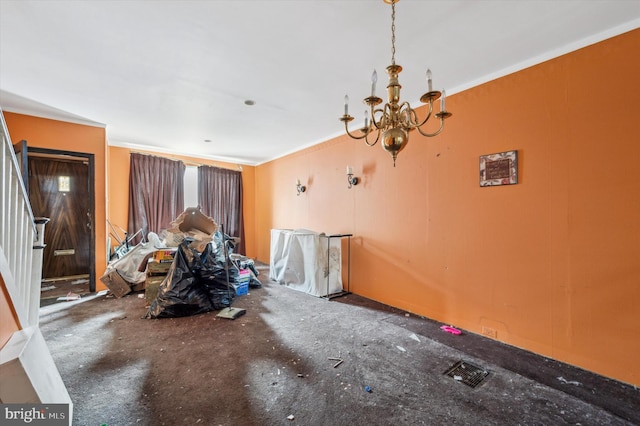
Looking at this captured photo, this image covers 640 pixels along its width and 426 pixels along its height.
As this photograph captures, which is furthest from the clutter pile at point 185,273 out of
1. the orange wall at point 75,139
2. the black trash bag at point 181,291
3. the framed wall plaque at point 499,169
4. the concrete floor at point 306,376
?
the framed wall plaque at point 499,169

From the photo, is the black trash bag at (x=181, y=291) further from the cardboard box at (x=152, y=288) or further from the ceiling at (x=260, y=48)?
the ceiling at (x=260, y=48)

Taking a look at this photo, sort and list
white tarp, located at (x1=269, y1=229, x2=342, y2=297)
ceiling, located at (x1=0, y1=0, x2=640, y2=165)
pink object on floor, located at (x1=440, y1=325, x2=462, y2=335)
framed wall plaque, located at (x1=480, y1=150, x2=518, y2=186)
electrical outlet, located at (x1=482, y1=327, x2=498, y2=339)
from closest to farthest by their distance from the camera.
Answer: ceiling, located at (x1=0, y1=0, x2=640, y2=165) → framed wall plaque, located at (x1=480, y1=150, x2=518, y2=186) → electrical outlet, located at (x1=482, y1=327, x2=498, y2=339) → pink object on floor, located at (x1=440, y1=325, x2=462, y2=335) → white tarp, located at (x1=269, y1=229, x2=342, y2=297)

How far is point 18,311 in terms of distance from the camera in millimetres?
1552

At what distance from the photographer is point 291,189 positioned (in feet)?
17.4

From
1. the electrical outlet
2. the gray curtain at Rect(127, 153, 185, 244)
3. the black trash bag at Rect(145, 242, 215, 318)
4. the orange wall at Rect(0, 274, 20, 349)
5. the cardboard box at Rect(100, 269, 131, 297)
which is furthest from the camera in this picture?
the gray curtain at Rect(127, 153, 185, 244)

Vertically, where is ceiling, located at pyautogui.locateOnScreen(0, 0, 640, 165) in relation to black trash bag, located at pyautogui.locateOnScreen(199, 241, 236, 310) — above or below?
above

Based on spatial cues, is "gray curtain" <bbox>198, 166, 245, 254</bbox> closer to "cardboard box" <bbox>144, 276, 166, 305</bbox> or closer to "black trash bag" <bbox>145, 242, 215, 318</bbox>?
"cardboard box" <bbox>144, 276, 166, 305</bbox>

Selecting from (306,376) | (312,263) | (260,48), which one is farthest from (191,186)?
(306,376)

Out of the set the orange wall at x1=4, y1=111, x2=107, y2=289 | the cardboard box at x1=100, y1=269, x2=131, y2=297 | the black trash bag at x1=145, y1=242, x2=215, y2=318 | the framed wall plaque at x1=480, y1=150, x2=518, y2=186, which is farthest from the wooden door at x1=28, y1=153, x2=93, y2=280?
the framed wall plaque at x1=480, y1=150, x2=518, y2=186

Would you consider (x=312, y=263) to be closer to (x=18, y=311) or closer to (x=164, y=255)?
(x=164, y=255)

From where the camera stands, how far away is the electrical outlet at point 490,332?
2.43 m

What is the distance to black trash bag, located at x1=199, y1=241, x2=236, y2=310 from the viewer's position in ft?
10.3

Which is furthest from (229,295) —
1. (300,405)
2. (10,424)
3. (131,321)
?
(10,424)

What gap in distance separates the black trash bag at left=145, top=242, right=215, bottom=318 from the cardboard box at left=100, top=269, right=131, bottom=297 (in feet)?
3.25
